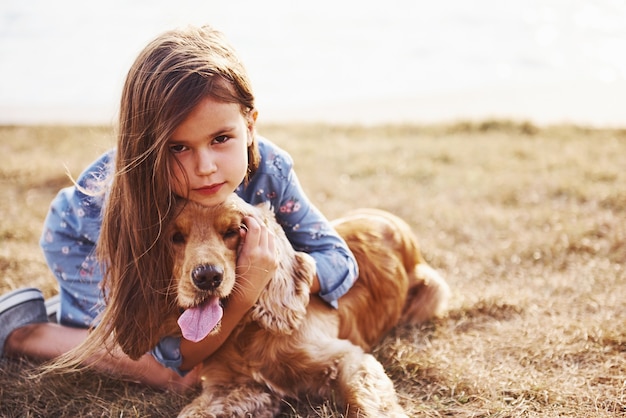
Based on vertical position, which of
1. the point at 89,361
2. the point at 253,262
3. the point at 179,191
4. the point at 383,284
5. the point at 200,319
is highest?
the point at 179,191

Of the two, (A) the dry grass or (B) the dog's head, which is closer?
(B) the dog's head

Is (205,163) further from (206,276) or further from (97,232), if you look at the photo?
(97,232)

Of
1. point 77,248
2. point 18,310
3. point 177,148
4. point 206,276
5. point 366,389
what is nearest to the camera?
point 206,276

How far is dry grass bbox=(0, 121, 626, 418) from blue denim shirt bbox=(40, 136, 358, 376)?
0.85ft

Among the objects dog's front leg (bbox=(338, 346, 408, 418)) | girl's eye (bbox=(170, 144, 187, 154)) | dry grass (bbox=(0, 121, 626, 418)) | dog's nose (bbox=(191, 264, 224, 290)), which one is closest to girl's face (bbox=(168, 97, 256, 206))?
girl's eye (bbox=(170, 144, 187, 154))

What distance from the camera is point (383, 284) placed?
2.96 meters

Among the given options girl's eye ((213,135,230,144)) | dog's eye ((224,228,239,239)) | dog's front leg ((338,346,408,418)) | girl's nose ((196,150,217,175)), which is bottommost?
dog's front leg ((338,346,408,418))

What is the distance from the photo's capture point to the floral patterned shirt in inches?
105

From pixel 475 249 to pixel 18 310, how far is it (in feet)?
8.81

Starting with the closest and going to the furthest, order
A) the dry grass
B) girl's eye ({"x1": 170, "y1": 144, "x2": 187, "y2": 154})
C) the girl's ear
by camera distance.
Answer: girl's eye ({"x1": 170, "y1": 144, "x2": 187, "y2": 154}) < the girl's ear < the dry grass

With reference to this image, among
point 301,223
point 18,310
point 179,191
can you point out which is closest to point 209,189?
point 179,191

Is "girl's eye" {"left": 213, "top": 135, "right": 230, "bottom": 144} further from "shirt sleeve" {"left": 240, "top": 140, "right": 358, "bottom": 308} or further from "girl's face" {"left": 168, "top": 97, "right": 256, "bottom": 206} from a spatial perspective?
"shirt sleeve" {"left": 240, "top": 140, "right": 358, "bottom": 308}

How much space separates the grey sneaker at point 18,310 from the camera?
2.86 metres

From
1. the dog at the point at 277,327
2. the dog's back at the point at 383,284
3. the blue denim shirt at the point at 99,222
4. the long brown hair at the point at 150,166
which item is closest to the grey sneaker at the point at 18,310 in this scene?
the blue denim shirt at the point at 99,222
